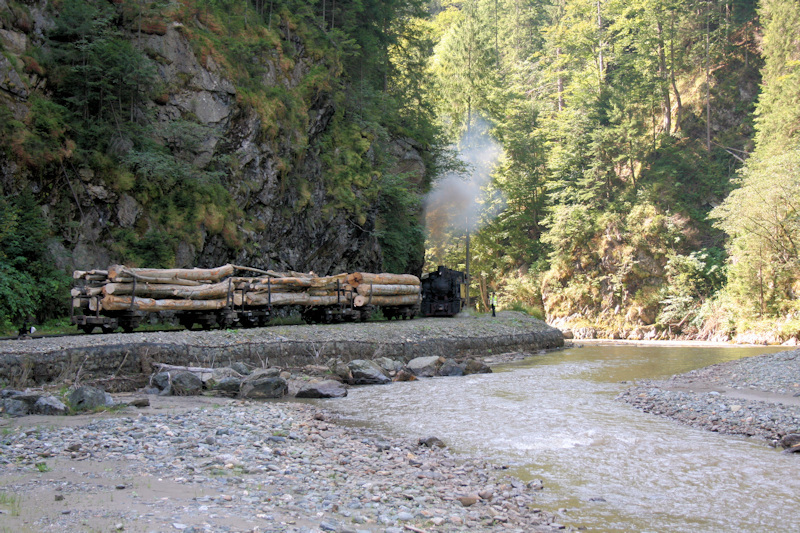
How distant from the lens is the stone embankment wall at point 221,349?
10.1 meters

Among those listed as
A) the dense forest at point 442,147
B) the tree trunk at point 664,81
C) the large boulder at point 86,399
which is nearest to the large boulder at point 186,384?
the large boulder at point 86,399

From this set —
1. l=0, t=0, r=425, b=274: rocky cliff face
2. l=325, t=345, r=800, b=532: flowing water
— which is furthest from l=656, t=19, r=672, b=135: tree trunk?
l=325, t=345, r=800, b=532: flowing water

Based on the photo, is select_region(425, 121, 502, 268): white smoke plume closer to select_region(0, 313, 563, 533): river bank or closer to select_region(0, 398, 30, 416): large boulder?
select_region(0, 313, 563, 533): river bank

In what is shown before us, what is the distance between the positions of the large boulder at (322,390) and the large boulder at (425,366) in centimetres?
336

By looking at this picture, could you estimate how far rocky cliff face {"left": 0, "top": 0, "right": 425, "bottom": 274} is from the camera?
16359 millimetres

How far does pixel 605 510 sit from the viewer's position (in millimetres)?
5719

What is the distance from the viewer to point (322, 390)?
38.8 ft

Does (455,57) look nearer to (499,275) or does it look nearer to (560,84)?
(560,84)

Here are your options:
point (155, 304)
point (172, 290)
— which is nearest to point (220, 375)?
point (155, 304)

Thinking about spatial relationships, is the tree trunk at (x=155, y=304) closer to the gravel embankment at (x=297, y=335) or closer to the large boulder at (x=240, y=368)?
the gravel embankment at (x=297, y=335)

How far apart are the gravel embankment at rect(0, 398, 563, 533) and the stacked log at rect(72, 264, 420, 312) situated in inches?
259

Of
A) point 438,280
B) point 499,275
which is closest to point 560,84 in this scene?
point 499,275

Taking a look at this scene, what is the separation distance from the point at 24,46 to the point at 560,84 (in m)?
45.0

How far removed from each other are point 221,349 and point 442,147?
26786 mm
